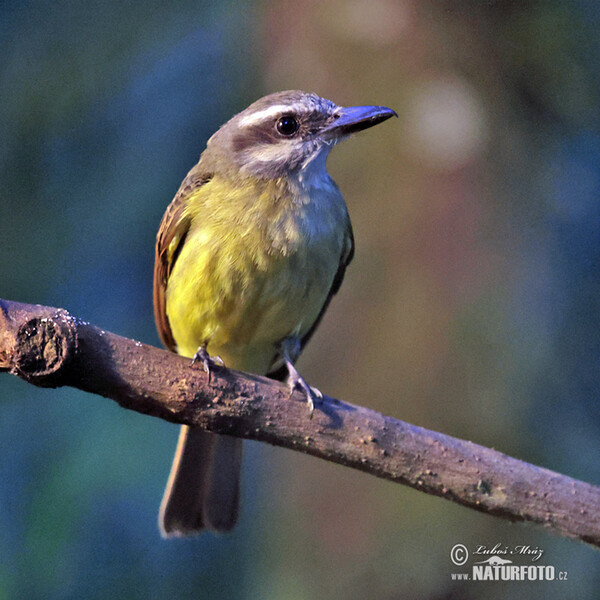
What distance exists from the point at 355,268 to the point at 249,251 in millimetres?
1161

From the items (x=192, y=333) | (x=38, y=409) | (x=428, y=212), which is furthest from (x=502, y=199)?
(x=38, y=409)

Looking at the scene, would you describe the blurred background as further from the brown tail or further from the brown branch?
the brown branch

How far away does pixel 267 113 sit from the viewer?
3105 millimetres

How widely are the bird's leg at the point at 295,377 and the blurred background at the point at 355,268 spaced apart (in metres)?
0.52

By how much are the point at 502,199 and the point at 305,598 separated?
207 centimetres

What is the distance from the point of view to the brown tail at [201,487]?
10.6 feet

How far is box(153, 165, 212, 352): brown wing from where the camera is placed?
305 cm

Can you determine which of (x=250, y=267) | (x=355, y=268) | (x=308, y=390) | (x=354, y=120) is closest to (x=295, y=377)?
(x=308, y=390)

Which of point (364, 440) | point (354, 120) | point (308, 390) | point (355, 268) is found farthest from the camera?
point (355, 268)

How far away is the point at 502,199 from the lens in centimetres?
383

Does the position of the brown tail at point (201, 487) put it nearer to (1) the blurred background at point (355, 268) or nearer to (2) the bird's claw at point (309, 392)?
(1) the blurred background at point (355, 268)

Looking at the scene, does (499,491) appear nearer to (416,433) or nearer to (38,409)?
(416,433)

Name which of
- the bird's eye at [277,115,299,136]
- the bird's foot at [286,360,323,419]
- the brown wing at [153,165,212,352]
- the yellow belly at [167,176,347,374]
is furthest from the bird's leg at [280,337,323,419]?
the bird's eye at [277,115,299,136]

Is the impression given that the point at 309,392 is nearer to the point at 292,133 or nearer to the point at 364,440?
the point at 364,440
